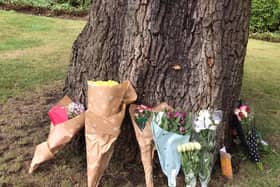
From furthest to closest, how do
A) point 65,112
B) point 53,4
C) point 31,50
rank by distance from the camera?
point 53,4
point 31,50
point 65,112

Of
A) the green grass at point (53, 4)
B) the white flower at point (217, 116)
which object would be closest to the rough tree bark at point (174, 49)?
the white flower at point (217, 116)

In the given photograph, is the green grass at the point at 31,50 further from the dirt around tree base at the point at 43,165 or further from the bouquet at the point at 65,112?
the bouquet at the point at 65,112

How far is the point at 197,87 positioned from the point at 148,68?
0.34m

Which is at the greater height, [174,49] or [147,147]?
[174,49]

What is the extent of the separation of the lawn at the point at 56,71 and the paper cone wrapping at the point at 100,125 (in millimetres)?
276

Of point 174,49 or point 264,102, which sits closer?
point 174,49

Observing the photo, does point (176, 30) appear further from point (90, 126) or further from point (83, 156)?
point (83, 156)

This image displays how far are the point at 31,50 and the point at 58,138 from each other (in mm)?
A: 4020

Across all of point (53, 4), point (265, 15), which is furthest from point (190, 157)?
point (53, 4)

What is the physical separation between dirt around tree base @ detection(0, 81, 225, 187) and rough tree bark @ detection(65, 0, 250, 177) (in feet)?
0.57

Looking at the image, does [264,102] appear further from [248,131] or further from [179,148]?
[179,148]

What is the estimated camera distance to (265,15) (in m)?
10.6

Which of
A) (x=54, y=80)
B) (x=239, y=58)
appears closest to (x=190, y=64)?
(x=239, y=58)

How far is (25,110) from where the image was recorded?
152 inches
